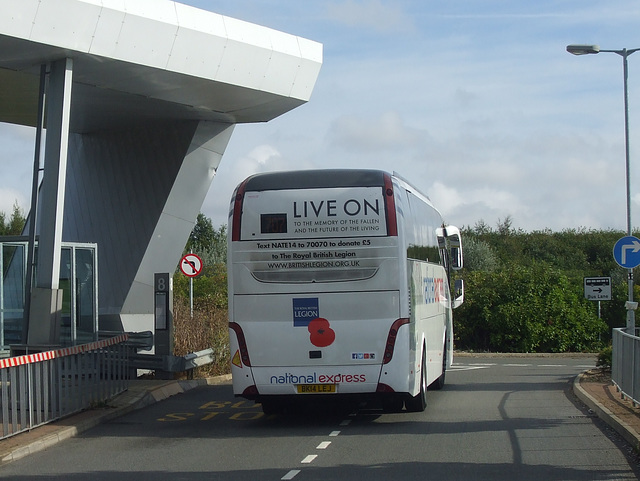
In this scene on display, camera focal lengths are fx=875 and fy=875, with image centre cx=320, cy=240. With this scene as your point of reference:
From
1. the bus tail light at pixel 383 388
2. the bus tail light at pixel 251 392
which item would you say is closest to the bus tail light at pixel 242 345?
the bus tail light at pixel 251 392

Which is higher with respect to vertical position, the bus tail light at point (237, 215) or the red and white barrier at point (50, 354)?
the bus tail light at point (237, 215)

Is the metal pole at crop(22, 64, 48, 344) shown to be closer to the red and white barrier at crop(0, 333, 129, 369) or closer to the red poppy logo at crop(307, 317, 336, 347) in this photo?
the red and white barrier at crop(0, 333, 129, 369)

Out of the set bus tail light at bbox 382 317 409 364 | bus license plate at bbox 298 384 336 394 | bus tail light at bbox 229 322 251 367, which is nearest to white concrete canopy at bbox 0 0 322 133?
bus tail light at bbox 229 322 251 367

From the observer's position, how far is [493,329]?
110ft

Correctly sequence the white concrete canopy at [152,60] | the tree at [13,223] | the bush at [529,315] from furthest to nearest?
the tree at [13,223] < the bush at [529,315] < the white concrete canopy at [152,60]

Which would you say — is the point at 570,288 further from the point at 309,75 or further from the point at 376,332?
the point at 376,332

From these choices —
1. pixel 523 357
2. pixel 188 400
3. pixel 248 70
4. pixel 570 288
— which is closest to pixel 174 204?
pixel 248 70

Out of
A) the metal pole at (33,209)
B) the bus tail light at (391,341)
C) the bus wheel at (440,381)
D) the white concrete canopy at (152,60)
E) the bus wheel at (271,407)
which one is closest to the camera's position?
the bus tail light at (391,341)

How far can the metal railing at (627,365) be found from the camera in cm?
1309

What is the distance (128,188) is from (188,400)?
31.6 ft

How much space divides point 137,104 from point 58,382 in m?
10.3

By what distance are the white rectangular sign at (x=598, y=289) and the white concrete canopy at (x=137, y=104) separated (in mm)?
12009

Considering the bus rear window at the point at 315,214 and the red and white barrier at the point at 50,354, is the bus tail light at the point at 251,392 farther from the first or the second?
the red and white barrier at the point at 50,354

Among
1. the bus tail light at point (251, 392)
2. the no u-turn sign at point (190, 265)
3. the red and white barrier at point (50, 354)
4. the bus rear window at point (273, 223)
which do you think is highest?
the bus rear window at point (273, 223)
